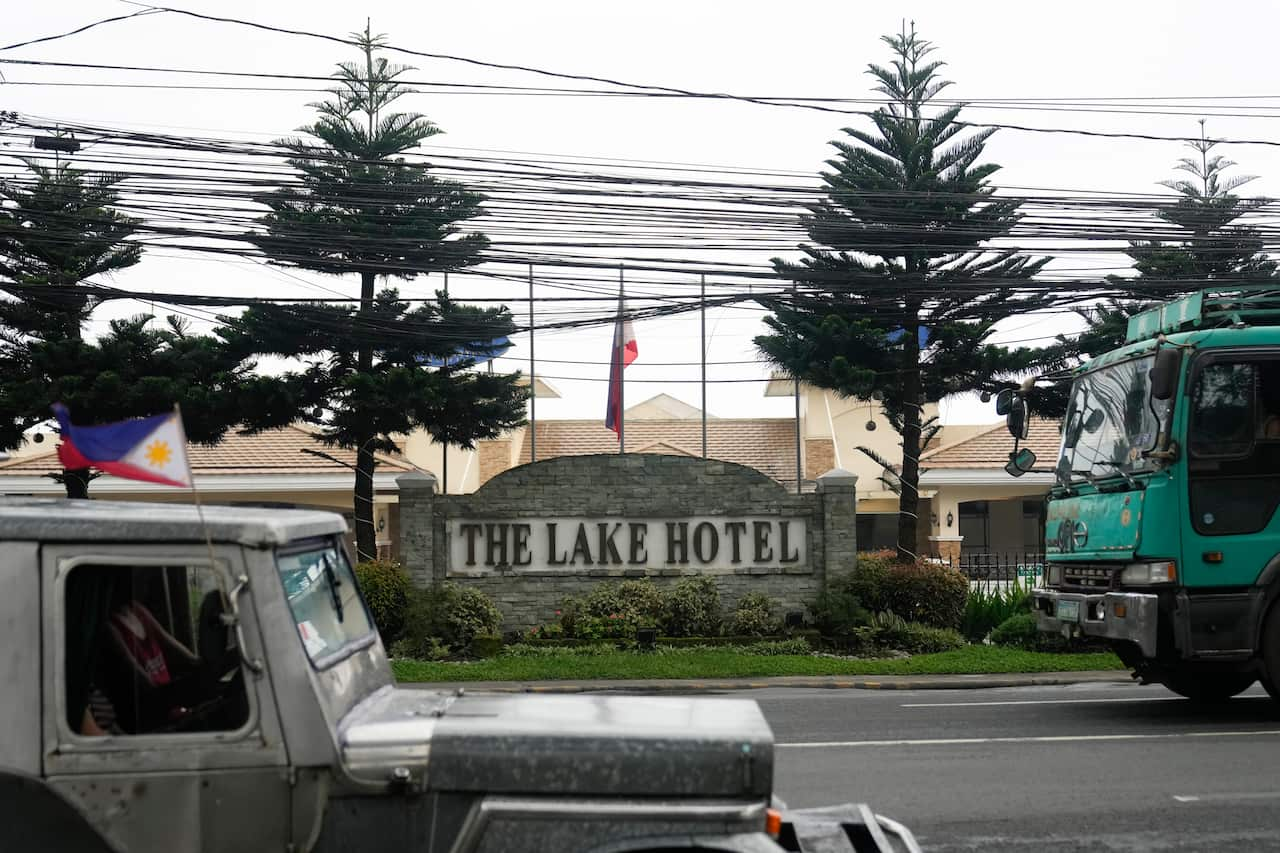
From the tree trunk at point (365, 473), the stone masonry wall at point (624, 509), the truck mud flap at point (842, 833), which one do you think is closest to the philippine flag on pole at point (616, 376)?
the tree trunk at point (365, 473)

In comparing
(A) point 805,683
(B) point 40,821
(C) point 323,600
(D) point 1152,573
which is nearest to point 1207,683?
(D) point 1152,573

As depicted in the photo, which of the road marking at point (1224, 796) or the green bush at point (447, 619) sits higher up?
the road marking at point (1224, 796)

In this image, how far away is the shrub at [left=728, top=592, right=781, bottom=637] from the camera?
1988 cm

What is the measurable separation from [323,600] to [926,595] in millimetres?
16681

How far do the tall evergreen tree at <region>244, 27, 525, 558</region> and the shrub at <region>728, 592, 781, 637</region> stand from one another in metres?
6.82

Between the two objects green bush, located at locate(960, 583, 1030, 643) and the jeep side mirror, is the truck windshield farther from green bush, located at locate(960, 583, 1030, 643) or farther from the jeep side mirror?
green bush, located at locate(960, 583, 1030, 643)

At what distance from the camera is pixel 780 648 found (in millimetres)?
18828

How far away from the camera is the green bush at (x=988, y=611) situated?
19.6 metres

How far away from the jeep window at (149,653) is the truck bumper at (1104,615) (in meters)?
8.30

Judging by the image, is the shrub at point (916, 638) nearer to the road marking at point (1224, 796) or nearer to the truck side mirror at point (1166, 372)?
the truck side mirror at point (1166, 372)

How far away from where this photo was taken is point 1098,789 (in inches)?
317

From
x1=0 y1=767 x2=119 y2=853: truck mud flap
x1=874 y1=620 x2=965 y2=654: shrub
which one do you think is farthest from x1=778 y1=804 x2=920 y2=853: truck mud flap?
x1=874 y1=620 x2=965 y2=654: shrub

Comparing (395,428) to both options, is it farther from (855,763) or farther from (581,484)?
(855,763)

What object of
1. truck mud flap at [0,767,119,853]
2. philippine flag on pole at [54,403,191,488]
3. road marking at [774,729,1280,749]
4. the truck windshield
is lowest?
road marking at [774,729,1280,749]
